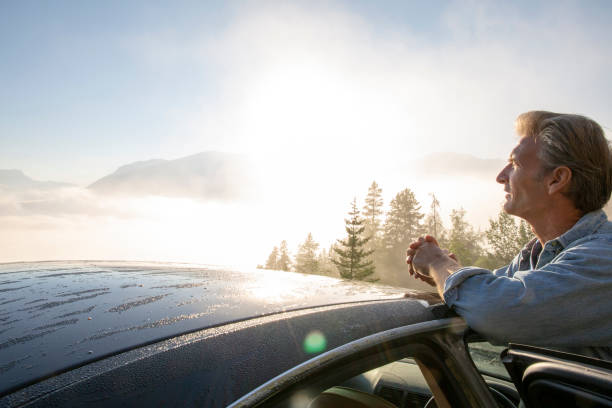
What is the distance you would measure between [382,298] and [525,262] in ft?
4.24

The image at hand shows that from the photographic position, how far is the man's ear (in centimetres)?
189

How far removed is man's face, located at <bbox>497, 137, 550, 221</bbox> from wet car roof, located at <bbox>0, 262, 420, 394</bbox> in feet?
3.98

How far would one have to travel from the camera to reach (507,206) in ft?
7.29

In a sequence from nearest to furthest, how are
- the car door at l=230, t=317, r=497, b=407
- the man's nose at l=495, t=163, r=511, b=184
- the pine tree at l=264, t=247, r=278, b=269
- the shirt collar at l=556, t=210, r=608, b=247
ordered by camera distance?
1. the car door at l=230, t=317, r=497, b=407
2. the shirt collar at l=556, t=210, r=608, b=247
3. the man's nose at l=495, t=163, r=511, b=184
4. the pine tree at l=264, t=247, r=278, b=269

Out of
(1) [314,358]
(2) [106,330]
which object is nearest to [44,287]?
(2) [106,330]

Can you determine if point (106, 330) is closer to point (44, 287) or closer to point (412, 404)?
point (44, 287)

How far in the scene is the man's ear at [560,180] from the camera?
1.89 meters

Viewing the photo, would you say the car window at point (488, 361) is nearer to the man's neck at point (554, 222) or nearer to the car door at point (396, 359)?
the man's neck at point (554, 222)

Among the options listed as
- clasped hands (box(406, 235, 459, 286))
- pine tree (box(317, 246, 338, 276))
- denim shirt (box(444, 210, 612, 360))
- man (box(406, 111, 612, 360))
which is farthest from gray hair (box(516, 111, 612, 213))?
pine tree (box(317, 246, 338, 276))

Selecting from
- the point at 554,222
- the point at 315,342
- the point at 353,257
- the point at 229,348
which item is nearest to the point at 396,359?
the point at 315,342

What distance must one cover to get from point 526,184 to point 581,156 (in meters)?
0.30

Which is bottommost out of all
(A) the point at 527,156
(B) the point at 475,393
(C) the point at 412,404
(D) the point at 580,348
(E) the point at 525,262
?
(C) the point at 412,404

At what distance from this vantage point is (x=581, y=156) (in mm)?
1895

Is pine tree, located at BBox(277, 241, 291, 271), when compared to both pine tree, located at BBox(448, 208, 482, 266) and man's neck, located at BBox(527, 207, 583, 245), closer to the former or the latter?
pine tree, located at BBox(448, 208, 482, 266)
